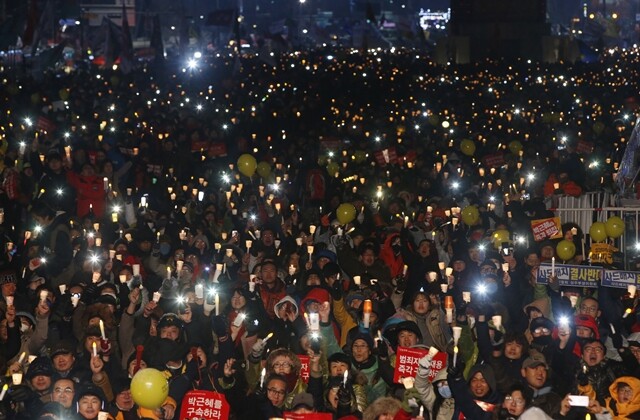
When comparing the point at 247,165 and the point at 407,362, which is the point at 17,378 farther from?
the point at 247,165

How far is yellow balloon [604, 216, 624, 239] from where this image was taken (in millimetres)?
13695

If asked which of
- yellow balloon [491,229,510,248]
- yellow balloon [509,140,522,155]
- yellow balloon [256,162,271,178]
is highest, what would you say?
yellow balloon [491,229,510,248]

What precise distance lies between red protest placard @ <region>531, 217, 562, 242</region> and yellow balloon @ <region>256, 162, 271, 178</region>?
19.6ft

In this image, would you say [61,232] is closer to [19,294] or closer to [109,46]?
[19,294]

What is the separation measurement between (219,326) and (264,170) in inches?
381

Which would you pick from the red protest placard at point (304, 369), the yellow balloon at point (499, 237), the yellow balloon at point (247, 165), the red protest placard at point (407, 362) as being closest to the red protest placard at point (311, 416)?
the red protest placard at point (304, 369)

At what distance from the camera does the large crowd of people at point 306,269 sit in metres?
8.70

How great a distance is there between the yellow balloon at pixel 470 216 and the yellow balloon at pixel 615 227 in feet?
6.73

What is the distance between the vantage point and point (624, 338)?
34.8 feet

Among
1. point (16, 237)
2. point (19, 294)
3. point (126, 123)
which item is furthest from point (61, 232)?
point (126, 123)

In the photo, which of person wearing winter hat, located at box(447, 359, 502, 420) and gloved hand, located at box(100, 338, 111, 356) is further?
gloved hand, located at box(100, 338, 111, 356)

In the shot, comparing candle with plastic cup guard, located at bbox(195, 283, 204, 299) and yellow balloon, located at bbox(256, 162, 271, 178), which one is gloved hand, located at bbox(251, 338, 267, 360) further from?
yellow balloon, located at bbox(256, 162, 271, 178)

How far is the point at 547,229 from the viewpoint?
14.0 metres

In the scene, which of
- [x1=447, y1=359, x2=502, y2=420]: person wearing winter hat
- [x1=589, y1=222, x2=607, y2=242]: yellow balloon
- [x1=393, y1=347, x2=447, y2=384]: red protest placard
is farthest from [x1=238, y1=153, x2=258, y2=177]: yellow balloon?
[x1=447, y1=359, x2=502, y2=420]: person wearing winter hat
